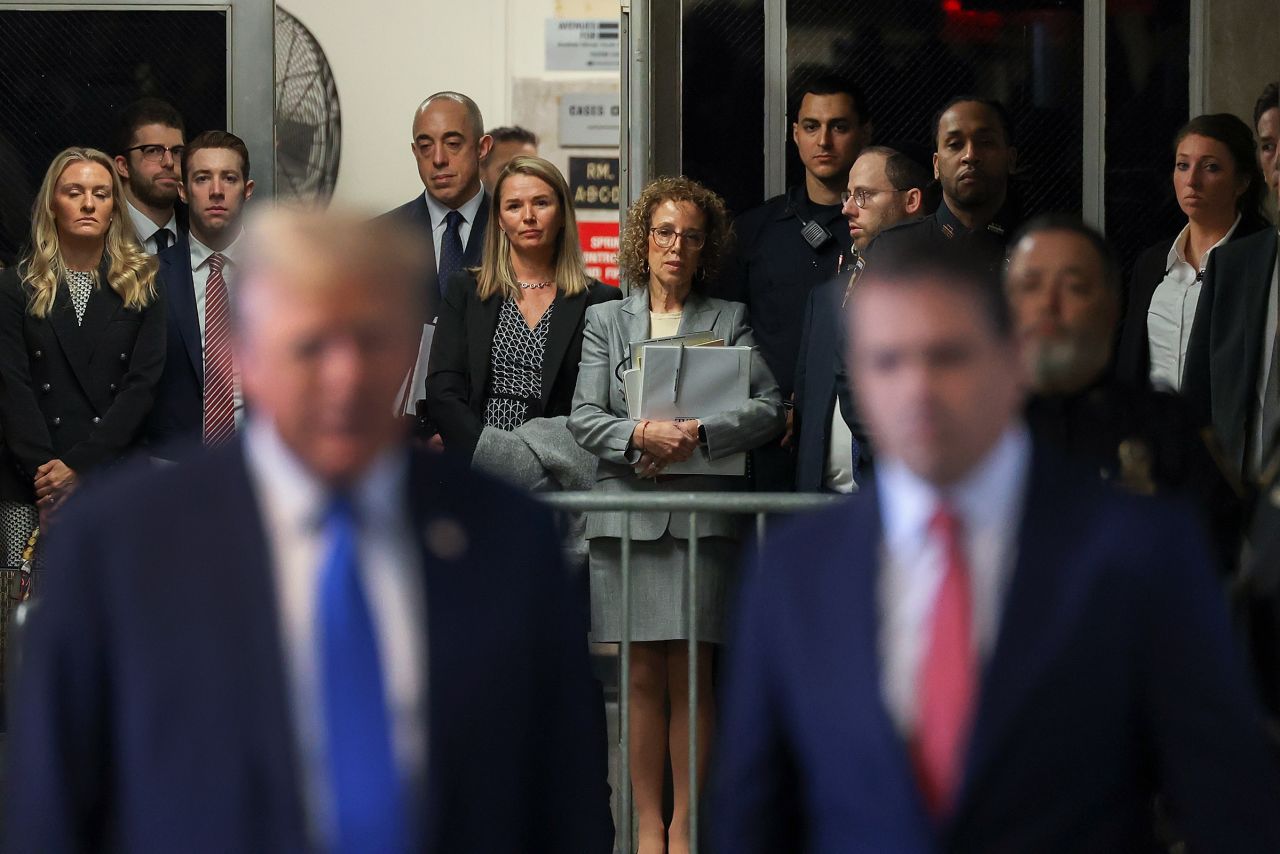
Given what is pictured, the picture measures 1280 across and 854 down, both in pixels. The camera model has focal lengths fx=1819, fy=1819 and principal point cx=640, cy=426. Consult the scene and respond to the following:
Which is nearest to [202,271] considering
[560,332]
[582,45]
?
[560,332]

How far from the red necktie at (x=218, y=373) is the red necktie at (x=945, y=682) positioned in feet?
15.8

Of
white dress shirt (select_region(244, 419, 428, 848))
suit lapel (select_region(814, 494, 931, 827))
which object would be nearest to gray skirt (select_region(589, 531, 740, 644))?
suit lapel (select_region(814, 494, 931, 827))

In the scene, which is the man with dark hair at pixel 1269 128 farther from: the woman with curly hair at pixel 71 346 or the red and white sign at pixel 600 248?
the red and white sign at pixel 600 248

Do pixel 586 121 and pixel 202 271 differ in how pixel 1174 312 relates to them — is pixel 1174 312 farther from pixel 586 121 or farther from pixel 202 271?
pixel 586 121

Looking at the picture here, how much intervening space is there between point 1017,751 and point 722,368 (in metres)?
3.72

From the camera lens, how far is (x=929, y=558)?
6.58 ft

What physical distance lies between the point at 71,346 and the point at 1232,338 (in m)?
4.01

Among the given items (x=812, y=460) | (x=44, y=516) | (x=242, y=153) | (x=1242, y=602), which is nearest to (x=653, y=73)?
(x=242, y=153)

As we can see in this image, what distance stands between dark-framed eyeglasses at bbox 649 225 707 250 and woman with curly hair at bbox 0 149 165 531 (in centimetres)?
197

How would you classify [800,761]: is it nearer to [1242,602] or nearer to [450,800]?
[450,800]

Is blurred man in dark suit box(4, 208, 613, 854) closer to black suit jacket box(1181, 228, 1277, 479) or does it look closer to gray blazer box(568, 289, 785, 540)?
gray blazer box(568, 289, 785, 540)

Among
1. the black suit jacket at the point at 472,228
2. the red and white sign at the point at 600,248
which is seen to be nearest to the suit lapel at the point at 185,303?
the black suit jacket at the point at 472,228

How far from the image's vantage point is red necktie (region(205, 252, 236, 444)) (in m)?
6.58

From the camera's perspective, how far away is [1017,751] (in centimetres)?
196
